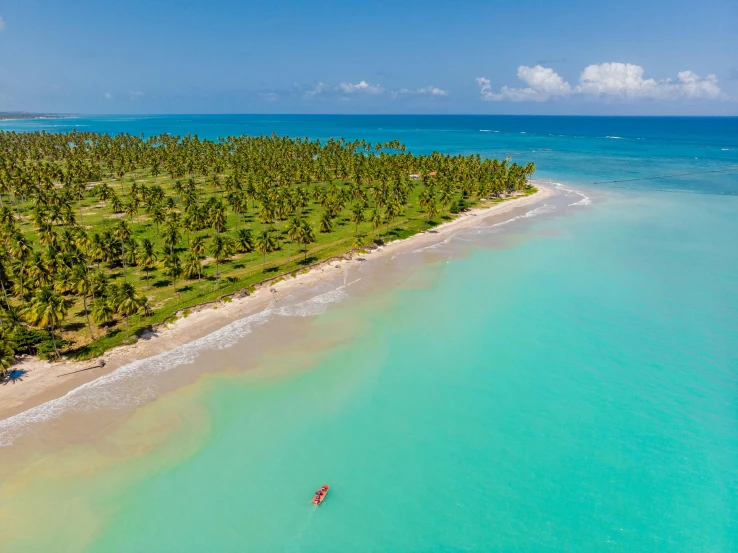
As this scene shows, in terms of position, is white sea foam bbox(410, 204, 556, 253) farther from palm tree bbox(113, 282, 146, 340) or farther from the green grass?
palm tree bbox(113, 282, 146, 340)

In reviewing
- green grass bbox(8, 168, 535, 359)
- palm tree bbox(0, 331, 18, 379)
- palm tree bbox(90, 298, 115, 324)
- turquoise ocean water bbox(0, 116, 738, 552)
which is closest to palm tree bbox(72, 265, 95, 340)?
palm tree bbox(90, 298, 115, 324)

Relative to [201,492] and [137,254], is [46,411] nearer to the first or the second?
[201,492]

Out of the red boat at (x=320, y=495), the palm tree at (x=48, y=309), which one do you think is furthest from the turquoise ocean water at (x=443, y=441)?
the palm tree at (x=48, y=309)

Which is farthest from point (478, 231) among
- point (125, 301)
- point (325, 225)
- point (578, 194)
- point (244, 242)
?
point (125, 301)

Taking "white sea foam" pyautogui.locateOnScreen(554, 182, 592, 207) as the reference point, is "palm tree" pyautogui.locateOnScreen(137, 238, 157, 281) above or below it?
below

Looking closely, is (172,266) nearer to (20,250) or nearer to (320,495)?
(20,250)

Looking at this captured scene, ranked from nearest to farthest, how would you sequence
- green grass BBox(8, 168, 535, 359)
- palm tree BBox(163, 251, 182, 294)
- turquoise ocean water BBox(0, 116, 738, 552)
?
1. turquoise ocean water BBox(0, 116, 738, 552)
2. green grass BBox(8, 168, 535, 359)
3. palm tree BBox(163, 251, 182, 294)

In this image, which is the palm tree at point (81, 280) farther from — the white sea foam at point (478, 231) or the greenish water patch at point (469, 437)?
the white sea foam at point (478, 231)
